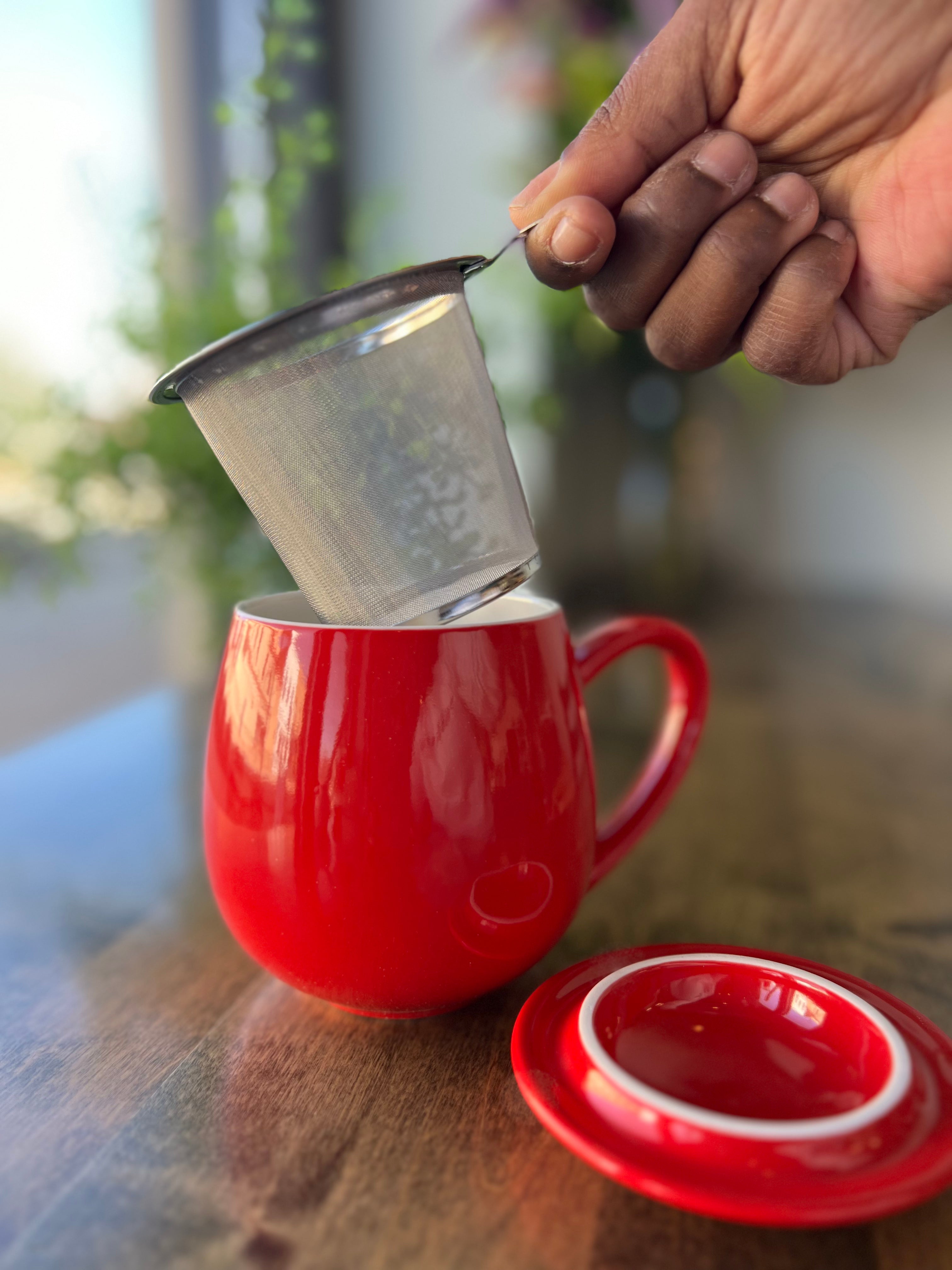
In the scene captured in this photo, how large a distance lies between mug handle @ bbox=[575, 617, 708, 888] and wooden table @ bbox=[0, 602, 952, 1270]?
0.21 ft

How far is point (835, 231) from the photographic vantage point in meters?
0.46

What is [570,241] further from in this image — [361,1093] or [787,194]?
[361,1093]

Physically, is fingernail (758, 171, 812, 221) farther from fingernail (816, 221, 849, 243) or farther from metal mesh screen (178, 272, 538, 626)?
metal mesh screen (178, 272, 538, 626)

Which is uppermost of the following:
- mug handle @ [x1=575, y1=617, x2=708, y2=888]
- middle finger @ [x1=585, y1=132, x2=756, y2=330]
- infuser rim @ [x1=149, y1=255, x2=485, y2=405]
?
infuser rim @ [x1=149, y1=255, x2=485, y2=405]

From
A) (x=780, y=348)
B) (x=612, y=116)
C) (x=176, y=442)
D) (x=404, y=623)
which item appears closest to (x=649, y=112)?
(x=612, y=116)

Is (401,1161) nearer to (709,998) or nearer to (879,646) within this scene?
(709,998)

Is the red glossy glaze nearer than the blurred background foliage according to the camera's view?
Yes

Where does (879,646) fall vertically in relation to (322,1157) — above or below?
below

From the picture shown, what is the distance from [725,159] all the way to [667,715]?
0.27m

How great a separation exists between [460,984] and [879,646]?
1.31 meters

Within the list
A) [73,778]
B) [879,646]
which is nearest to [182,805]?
[73,778]

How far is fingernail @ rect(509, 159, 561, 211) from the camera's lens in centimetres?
44

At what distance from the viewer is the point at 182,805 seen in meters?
0.68

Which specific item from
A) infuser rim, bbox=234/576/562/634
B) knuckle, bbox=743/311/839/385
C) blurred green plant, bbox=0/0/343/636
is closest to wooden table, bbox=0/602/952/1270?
infuser rim, bbox=234/576/562/634
